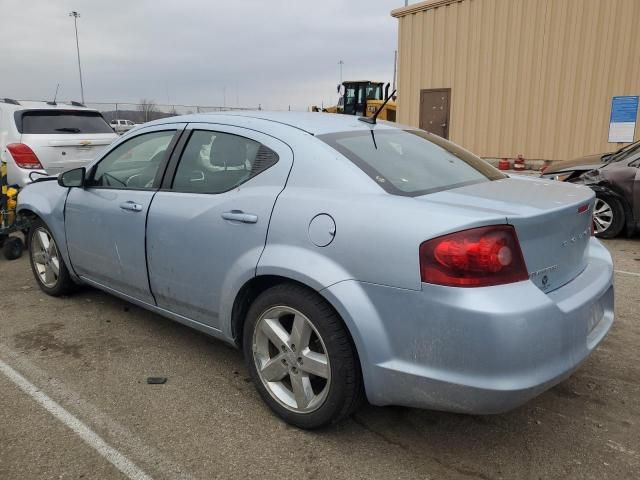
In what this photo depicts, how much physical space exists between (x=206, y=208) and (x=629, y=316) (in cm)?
324

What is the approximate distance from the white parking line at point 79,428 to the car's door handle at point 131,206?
46.5 inches

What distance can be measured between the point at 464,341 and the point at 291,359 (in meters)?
0.91

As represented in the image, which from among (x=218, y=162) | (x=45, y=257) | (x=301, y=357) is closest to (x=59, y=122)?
(x=45, y=257)

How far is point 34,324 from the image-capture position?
403 cm

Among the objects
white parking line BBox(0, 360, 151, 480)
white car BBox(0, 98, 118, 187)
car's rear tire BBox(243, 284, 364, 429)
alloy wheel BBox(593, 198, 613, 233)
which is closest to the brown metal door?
alloy wheel BBox(593, 198, 613, 233)

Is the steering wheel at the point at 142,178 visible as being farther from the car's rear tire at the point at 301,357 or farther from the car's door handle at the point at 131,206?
the car's rear tire at the point at 301,357

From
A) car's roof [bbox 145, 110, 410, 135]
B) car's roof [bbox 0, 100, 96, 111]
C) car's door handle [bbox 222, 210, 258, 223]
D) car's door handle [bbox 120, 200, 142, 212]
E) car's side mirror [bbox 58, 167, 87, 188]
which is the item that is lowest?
car's door handle [bbox 120, 200, 142, 212]

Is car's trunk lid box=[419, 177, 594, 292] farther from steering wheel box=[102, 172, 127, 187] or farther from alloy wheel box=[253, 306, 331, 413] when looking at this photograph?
steering wheel box=[102, 172, 127, 187]

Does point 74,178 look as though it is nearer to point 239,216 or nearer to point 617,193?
point 239,216

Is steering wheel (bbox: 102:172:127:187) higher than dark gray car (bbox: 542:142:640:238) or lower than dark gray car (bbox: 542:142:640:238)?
higher

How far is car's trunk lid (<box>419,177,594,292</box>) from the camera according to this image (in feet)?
7.23

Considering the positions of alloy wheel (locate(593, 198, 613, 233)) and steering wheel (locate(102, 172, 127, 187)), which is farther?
alloy wheel (locate(593, 198, 613, 233))

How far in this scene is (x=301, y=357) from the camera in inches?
99.9

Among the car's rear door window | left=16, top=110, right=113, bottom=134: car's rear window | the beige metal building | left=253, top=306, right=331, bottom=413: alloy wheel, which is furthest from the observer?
the beige metal building
